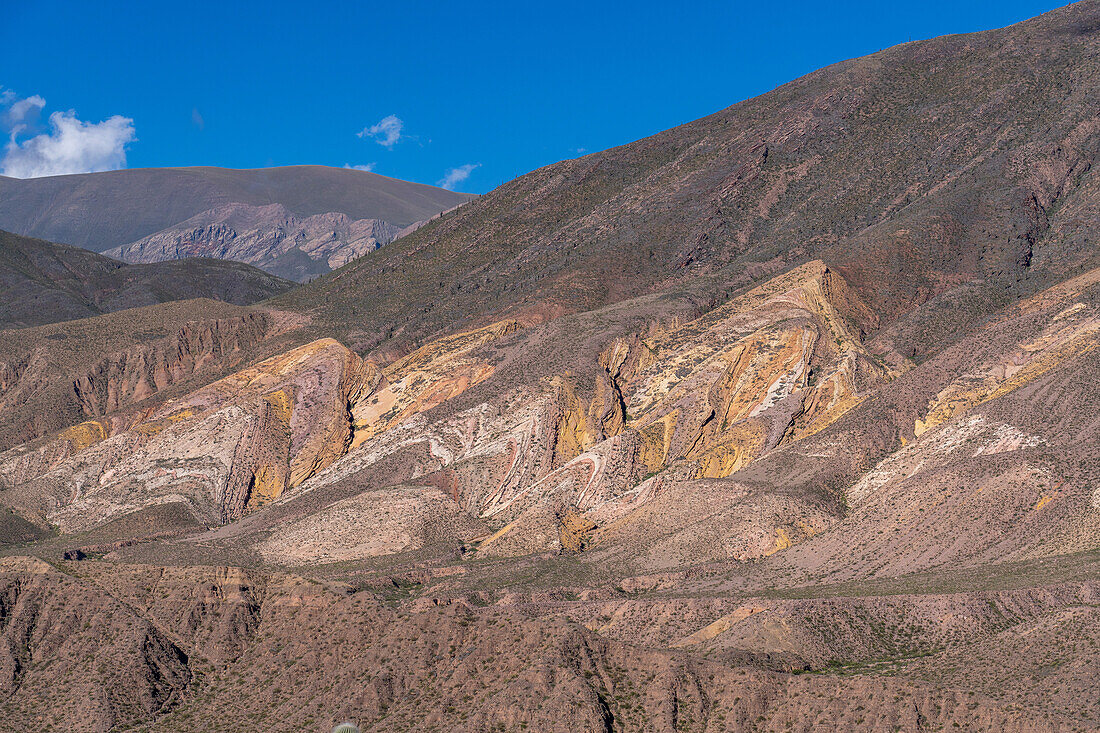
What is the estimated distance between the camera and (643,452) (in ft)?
290

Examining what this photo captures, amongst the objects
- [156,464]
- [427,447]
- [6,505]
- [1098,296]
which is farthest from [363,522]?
[1098,296]

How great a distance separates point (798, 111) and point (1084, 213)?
112ft

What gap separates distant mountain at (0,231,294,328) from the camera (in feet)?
570

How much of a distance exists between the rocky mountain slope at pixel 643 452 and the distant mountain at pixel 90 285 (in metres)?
47.4

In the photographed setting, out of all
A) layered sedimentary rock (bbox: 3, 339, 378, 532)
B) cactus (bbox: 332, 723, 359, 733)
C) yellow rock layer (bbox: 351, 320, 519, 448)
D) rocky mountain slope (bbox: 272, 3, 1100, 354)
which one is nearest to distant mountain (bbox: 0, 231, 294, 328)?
rocky mountain slope (bbox: 272, 3, 1100, 354)

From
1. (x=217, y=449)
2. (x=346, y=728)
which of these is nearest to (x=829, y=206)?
(x=217, y=449)

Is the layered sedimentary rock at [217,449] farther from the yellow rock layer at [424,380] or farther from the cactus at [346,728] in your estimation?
the cactus at [346,728]

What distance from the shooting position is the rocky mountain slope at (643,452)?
49531 millimetres

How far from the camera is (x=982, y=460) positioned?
7356cm

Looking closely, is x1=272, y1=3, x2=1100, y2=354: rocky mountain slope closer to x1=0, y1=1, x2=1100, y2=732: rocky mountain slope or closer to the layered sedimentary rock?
x1=0, y1=1, x2=1100, y2=732: rocky mountain slope

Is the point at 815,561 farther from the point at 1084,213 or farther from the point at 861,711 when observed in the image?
the point at 1084,213

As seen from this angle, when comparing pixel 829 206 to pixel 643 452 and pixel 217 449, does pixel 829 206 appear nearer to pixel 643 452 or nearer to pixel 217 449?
pixel 643 452

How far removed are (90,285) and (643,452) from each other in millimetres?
123480

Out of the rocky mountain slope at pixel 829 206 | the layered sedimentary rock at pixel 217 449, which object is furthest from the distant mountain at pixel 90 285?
the layered sedimentary rock at pixel 217 449
